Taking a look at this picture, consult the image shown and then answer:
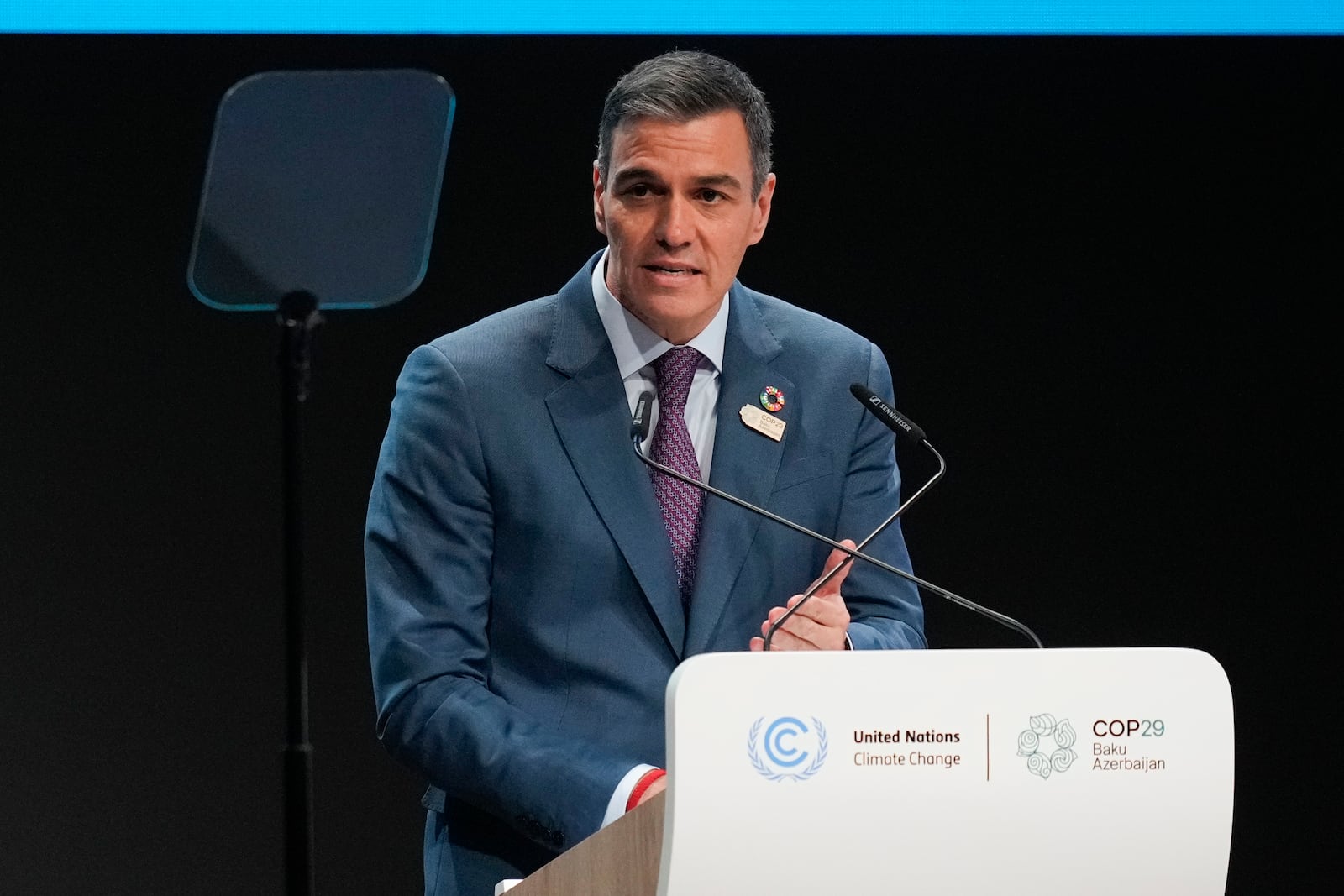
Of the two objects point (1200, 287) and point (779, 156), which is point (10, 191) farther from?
point (1200, 287)

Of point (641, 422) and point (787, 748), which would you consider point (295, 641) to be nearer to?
point (787, 748)

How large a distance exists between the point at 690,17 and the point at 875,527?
1.38 m

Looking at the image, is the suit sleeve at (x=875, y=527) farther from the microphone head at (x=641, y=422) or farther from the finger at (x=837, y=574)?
the microphone head at (x=641, y=422)

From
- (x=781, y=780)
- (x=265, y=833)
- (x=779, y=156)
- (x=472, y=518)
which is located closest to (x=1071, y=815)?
(x=781, y=780)

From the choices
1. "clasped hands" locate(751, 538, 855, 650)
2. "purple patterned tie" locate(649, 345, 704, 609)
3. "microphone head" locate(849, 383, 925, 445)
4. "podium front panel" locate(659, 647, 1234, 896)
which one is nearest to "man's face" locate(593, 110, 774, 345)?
"purple patterned tie" locate(649, 345, 704, 609)

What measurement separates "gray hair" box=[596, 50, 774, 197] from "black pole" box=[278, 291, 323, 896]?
3.04 ft

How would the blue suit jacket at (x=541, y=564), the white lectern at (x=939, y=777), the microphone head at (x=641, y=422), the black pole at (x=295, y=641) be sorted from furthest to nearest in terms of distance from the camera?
the blue suit jacket at (x=541, y=564), the microphone head at (x=641, y=422), the black pole at (x=295, y=641), the white lectern at (x=939, y=777)

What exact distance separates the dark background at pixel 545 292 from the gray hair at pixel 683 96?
103 centimetres

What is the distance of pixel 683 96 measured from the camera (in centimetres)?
223

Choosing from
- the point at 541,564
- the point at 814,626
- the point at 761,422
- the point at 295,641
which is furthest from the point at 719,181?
the point at 295,641

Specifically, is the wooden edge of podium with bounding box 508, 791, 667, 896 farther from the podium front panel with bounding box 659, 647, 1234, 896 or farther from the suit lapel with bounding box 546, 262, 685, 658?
the suit lapel with bounding box 546, 262, 685, 658

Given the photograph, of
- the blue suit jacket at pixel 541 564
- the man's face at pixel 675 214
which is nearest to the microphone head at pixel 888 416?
the blue suit jacket at pixel 541 564

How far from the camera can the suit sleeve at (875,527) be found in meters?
2.28

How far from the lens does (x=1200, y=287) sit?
3500mm
